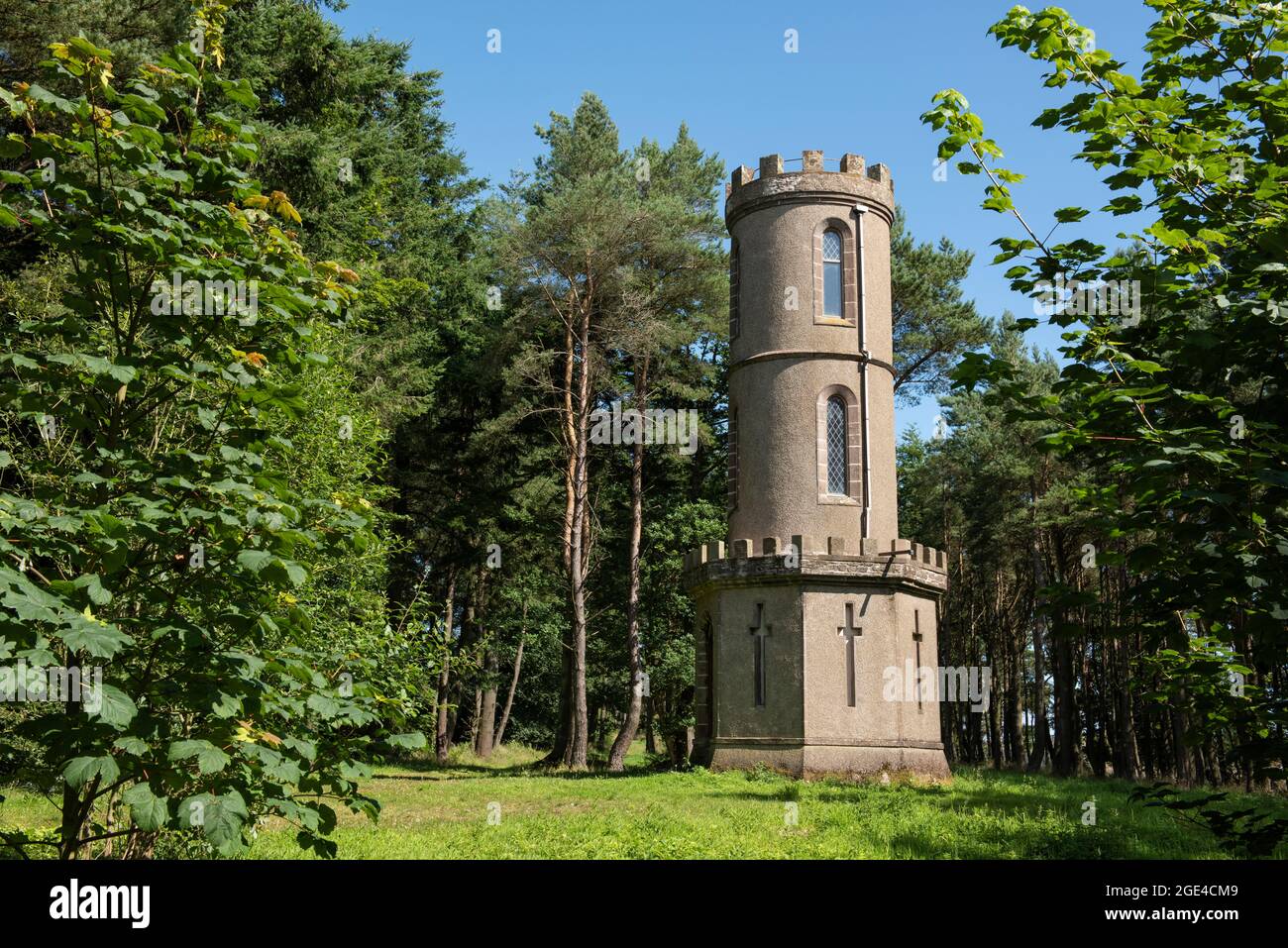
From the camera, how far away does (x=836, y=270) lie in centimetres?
2497

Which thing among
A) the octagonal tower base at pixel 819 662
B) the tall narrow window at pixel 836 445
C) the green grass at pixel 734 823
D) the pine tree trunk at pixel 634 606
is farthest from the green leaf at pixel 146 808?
the pine tree trunk at pixel 634 606

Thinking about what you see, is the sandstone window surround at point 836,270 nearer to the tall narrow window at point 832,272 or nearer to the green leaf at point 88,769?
the tall narrow window at point 832,272

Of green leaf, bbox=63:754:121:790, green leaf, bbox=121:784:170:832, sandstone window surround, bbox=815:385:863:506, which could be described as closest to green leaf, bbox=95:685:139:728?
green leaf, bbox=63:754:121:790

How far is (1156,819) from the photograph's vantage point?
733 inches

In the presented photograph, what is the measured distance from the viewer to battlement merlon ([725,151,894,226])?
24.8 metres

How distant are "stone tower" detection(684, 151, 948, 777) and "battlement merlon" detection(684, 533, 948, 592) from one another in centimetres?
3

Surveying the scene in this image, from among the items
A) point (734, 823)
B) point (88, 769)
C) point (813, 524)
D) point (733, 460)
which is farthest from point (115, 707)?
point (733, 460)

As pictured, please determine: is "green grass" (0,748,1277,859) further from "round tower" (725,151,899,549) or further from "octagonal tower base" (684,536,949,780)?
"round tower" (725,151,899,549)

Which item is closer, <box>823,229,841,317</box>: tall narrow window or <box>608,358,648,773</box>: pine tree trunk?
<box>823,229,841,317</box>: tall narrow window

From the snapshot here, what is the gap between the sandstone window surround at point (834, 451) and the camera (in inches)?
939

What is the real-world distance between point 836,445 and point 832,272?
3.99 m

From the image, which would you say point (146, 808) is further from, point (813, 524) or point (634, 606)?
point (634, 606)

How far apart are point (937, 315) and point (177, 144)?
113ft
